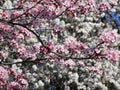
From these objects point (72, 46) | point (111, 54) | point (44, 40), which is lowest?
point (111, 54)

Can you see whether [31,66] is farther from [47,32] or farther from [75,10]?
[75,10]

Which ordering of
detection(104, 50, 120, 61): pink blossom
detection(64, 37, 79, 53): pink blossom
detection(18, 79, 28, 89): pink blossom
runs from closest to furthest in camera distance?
1. detection(104, 50, 120, 61): pink blossom
2. detection(64, 37, 79, 53): pink blossom
3. detection(18, 79, 28, 89): pink blossom

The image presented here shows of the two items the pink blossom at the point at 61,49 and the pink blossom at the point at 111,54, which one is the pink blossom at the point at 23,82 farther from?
the pink blossom at the point at 111,54

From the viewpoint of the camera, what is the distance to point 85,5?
28.6 ft

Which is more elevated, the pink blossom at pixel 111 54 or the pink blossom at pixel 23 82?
the pink blossom at pixel 23 82

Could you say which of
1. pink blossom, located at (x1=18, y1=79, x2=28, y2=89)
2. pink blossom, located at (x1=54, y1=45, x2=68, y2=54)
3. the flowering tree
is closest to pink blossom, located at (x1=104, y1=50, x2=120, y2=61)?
the flowering tree

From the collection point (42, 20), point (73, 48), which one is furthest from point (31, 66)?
point (73, 48)

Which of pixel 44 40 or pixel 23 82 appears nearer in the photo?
pixel 23 82

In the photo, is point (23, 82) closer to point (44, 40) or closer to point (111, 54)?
point (44, 40)

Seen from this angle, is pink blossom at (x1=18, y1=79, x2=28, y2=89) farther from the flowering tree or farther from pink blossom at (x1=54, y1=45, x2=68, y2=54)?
pink blossom at (x1=54, y1=45, x2=68, y2=54)

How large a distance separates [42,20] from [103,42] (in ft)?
6.47

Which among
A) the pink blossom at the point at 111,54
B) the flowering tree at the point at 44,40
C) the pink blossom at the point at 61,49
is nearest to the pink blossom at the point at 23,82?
the flowering tree at the point at 44,40

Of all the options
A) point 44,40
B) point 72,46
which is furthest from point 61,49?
point 44,40

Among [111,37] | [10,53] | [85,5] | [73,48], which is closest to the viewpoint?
[111,37]
